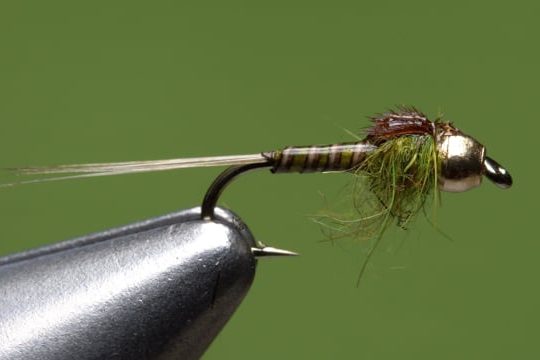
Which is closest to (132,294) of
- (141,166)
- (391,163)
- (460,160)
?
(141,166)

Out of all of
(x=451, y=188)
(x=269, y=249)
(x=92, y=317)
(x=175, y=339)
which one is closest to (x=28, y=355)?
(x=92, y=317)

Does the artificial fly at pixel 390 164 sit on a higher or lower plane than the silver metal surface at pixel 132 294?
higher

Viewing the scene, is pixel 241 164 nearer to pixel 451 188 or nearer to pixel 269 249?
pixel 269 249

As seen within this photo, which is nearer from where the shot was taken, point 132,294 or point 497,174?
point 132,294

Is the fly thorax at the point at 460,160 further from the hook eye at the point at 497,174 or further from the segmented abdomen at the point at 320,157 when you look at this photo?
the segmented abdomen at the point at 320,157

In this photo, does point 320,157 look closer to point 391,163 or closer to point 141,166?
point 391,163

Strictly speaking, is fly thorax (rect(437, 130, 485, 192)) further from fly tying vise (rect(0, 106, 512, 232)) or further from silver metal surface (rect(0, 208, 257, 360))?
silver metal surface (rect(0, 208, 257, 360))

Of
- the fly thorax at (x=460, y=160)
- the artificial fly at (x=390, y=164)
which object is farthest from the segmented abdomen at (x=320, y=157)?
the fly thorax at (x=460, y=160)
